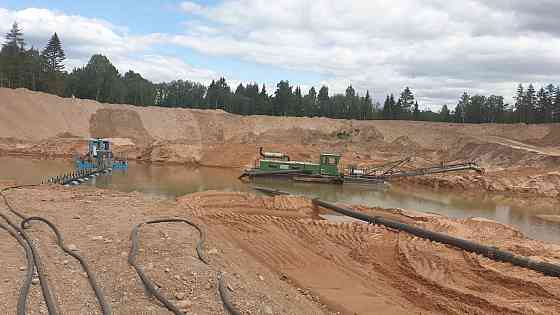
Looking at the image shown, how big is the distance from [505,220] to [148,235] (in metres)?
19.0

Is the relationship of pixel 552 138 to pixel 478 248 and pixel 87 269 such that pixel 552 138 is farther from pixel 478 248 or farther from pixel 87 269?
pixel 87 269

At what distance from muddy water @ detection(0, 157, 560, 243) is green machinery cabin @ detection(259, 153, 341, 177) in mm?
1345

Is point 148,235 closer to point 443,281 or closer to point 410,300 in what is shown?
point 410,300

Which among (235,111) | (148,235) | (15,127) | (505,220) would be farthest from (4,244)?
(235,111)

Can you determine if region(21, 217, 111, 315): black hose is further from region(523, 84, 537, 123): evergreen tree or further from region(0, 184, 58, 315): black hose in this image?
region(523, 84, 537, 123): evergreen tree

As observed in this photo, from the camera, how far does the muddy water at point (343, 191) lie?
83.1ft

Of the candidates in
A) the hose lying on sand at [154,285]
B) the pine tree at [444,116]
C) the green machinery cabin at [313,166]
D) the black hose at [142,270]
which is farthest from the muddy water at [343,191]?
the pine tree at [444,116]

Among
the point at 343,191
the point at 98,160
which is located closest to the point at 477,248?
the point at 343,191

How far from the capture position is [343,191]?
32.5m

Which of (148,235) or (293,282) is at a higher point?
(148,235)

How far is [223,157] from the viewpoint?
49.1 m

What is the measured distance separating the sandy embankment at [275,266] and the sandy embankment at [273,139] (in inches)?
935

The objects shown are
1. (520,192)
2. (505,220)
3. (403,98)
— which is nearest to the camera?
(505,220)

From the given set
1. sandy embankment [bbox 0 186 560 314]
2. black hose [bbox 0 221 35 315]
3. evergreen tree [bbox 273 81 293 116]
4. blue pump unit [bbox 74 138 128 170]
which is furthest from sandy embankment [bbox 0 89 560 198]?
black hose [bbox 0 221 35 315]
